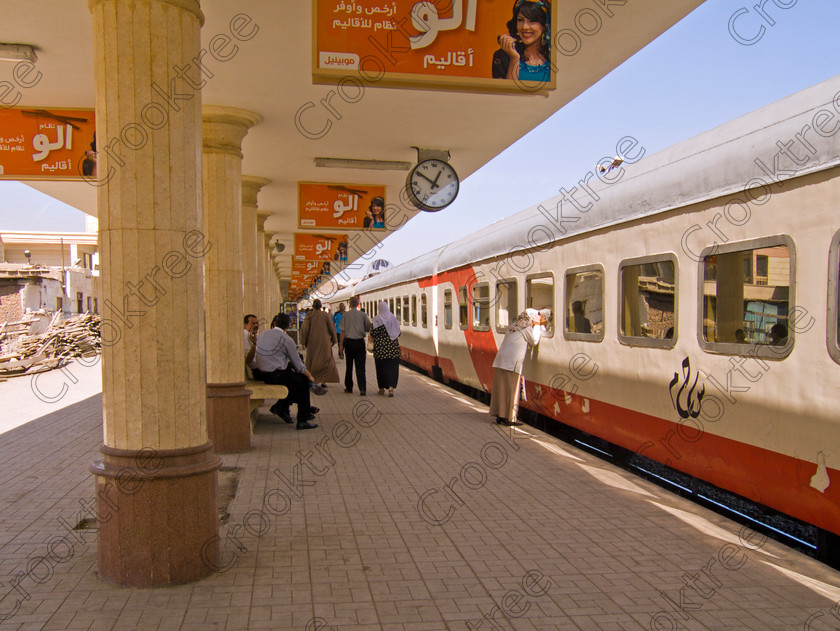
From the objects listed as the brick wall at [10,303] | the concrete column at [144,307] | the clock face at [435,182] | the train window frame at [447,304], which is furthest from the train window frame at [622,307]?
the brick wall at [10,303]

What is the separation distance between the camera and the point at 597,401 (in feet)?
25.8

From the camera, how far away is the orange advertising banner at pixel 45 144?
8820 millimetres

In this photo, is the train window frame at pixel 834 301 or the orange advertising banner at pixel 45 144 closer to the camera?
the train window frame at pixel 834 301

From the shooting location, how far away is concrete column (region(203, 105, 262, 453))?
27.6ft

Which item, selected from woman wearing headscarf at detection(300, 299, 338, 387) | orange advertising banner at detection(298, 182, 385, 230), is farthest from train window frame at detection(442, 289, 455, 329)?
woman wearing headscarf at detection(300, 299, 338, 387)

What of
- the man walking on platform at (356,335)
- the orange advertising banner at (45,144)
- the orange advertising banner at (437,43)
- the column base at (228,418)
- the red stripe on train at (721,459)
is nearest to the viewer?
the red stripe on train at (721,459)

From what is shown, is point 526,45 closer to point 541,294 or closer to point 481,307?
point 541,294

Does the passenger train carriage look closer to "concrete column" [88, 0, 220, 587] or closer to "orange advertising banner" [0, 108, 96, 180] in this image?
"concrete column" [88, 0, 220, 587]

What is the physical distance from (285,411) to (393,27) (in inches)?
271

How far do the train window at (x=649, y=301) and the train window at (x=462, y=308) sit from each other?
643 centimetres

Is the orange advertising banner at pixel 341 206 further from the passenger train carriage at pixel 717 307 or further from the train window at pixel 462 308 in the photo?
the passenger train carriage at pixel 717 307

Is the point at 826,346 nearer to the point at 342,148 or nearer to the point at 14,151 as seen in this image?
the point at 342,148

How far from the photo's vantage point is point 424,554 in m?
4.89

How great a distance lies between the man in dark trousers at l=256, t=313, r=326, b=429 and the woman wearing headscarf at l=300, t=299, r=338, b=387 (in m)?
2.75
